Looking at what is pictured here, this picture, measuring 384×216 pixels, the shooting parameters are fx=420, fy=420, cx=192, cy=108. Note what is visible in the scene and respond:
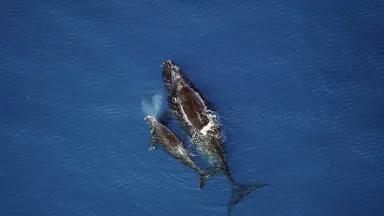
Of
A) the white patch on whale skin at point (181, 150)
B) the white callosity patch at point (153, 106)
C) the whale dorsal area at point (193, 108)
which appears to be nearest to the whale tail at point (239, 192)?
the white patch on whale skin at point (181, 150)

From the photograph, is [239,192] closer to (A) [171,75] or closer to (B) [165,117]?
(B) [165,117]

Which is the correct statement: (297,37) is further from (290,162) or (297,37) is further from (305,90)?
(290,162)

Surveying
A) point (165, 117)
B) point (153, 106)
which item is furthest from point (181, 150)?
point (153, 106)

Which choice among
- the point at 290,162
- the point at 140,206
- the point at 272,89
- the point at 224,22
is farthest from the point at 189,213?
the point at 224,22

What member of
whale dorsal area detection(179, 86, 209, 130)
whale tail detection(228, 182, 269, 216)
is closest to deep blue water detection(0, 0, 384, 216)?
whale tail detection(228, 182, 269, 216)

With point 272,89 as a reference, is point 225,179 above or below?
below

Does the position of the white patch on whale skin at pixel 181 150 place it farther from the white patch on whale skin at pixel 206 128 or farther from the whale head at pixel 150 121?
the whale head at pixel 150 121

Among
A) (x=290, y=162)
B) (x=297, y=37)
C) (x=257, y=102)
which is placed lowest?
(x=290, y=162)
